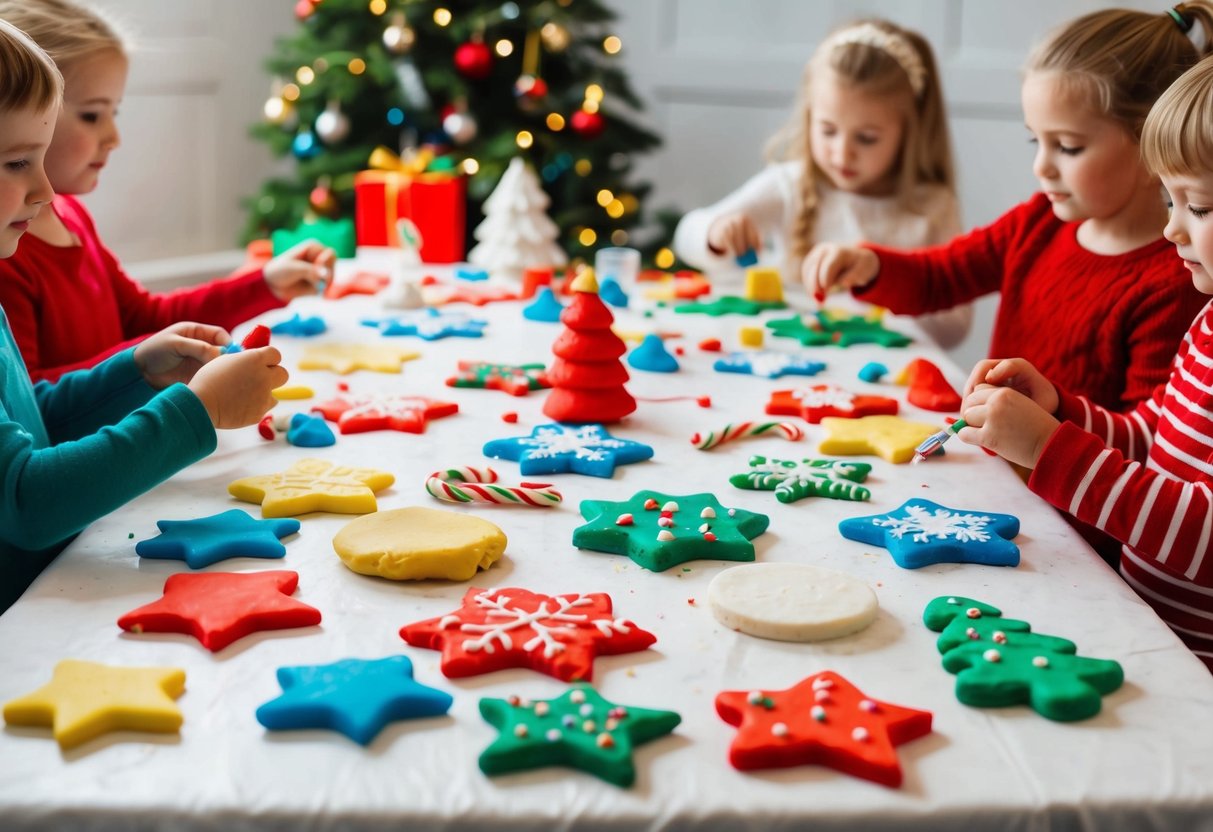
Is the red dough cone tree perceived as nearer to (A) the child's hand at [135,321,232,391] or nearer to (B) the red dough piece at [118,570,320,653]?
(A) the child's hand at [135,321,232,391]

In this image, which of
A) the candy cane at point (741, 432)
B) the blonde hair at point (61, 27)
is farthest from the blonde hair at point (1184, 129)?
the blonde hair at point (61, 27)

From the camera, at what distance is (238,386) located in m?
1.26

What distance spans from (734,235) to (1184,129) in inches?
50.9

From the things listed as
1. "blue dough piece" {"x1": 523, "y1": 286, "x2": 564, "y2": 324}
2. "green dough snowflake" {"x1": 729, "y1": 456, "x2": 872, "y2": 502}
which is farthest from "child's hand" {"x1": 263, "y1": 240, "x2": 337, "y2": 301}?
"green dough snowflake" {"x1": 729, "y1": 456, "x2": 872, "y2": 502}

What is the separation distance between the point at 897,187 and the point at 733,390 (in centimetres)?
113

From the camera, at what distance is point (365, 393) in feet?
5.31

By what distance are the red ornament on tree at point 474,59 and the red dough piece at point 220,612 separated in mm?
2507

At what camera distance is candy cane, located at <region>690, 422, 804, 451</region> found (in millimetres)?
1465

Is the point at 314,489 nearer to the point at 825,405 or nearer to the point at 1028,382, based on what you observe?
the point at 825,405

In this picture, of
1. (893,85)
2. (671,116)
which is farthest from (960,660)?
(671,116)

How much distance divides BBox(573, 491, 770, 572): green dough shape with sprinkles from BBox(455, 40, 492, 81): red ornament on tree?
2.31 metres

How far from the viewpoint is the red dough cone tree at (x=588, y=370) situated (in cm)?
152

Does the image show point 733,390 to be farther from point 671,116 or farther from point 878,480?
point 671,116

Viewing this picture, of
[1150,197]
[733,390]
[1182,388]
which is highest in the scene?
[1150,197]
